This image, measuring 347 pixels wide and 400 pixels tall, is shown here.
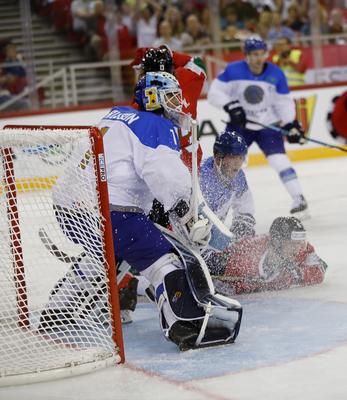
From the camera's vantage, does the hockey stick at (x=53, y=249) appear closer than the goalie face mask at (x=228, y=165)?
Yes

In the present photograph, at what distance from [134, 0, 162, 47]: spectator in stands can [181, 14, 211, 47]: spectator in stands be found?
0.31 metres

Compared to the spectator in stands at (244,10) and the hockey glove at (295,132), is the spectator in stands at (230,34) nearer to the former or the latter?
the spectator in stands at (244,10)

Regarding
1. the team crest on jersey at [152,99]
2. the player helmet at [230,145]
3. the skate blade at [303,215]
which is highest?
the team crest on jersey at [152,99]

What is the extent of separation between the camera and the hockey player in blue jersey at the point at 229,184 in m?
3.91

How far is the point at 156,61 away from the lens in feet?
12.3

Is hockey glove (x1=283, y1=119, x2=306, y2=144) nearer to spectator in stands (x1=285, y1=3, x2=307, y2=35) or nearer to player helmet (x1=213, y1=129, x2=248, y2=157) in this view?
player helmet (x1=213, y1=129, x2=248, y2=157)

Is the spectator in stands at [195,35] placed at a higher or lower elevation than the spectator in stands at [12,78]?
higher

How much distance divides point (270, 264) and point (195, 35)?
517 centimetres

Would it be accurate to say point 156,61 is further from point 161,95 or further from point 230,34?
point 230,34

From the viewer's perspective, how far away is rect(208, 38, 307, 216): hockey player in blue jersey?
615cm

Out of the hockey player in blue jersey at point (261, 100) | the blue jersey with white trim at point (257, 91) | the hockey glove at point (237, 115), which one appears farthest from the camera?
the blue jersey with white trim at point (257, 91)

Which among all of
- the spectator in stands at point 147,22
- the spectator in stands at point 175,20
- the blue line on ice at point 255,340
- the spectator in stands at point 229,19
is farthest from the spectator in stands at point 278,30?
the blue line on ice at point 255,340

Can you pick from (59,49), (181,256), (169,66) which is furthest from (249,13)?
(181,256)

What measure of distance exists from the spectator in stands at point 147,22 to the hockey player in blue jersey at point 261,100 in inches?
101
